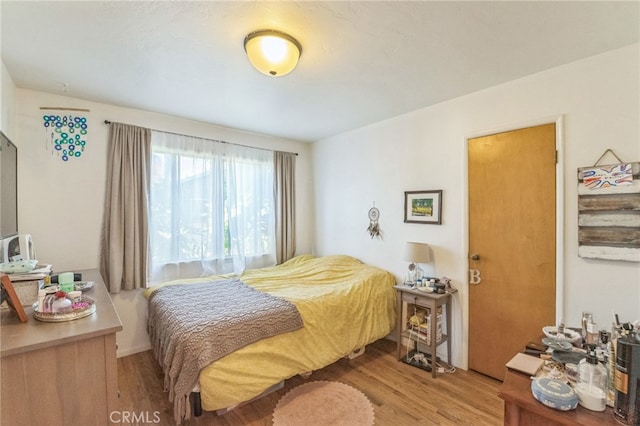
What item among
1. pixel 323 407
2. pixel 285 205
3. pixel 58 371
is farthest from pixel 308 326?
pixel 285 205

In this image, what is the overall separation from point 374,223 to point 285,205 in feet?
4.49

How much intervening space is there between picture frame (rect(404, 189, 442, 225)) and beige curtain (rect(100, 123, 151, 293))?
2.85 m

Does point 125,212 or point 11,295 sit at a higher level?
point 125,212

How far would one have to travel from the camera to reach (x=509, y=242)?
7.80ft

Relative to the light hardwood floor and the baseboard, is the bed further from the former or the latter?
the baseboard

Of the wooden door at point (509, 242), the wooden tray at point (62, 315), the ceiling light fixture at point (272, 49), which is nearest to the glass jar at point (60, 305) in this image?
the wooden tray at point (62, 315)

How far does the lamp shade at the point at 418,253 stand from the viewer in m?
2.78

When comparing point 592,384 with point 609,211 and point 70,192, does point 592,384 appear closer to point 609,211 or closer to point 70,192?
point 609,211

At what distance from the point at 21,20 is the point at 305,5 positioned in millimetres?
1625

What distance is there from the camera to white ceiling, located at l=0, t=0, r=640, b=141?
4.94ft

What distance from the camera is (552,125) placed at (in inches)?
85.1

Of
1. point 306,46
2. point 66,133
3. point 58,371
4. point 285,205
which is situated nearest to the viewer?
point 58,371

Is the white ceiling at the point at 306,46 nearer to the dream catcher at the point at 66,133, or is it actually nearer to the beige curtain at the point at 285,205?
the dream catcher at the point at 66,133

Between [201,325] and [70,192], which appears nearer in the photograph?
[201,325]
